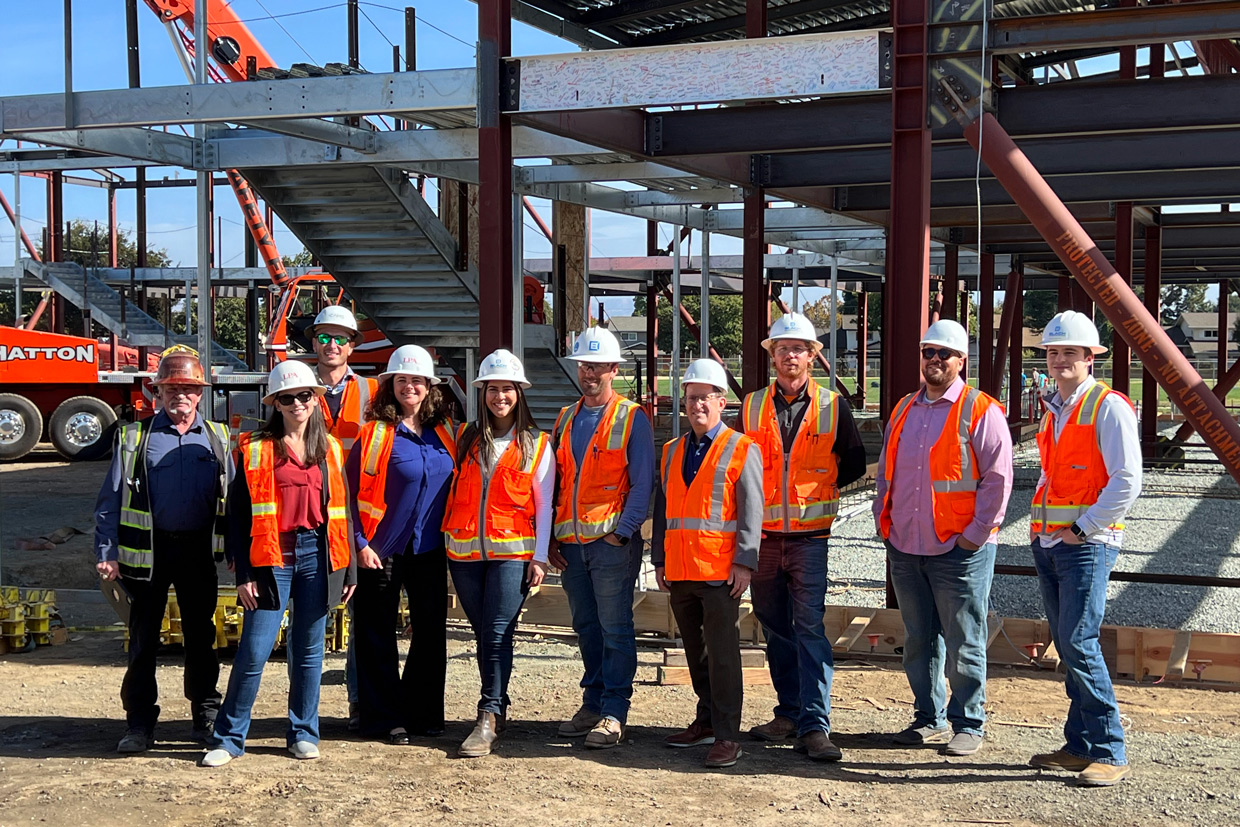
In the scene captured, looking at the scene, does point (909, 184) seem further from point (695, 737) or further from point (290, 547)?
point (290, 547)

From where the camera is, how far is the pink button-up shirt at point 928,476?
573cm

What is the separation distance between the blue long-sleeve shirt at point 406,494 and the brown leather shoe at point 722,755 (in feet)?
5.37

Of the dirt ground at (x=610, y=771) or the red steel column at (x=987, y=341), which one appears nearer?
the dirt ground at (x=610, y=771)

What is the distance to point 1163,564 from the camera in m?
11.6

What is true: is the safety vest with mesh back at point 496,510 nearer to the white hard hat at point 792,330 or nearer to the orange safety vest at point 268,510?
the orange safety vest at point 268,510

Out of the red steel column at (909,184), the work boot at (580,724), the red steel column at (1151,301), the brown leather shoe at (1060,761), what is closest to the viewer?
the brown leather shoe at (1060,761)

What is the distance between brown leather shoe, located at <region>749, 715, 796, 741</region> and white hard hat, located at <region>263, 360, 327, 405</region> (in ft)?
8.82

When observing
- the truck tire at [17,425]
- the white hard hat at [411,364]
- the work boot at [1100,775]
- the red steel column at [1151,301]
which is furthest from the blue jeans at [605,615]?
the truck tire at [17,425]

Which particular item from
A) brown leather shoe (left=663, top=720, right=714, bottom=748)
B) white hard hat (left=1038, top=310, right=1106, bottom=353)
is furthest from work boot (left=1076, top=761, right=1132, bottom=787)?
white hard hat (left=1038, top=310, right=1106, bottom=353)

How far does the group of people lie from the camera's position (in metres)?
5.79

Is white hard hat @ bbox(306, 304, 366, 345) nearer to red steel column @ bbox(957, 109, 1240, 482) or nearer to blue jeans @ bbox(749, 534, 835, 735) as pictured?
blue jeans @ bbox(749, 534, 835, 735)

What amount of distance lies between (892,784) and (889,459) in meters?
1.47

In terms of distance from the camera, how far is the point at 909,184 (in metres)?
7.66

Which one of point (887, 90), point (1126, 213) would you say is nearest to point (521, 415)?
point (887, 90)
